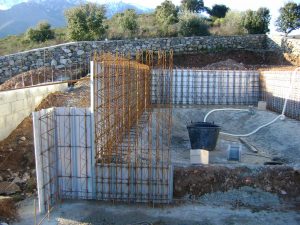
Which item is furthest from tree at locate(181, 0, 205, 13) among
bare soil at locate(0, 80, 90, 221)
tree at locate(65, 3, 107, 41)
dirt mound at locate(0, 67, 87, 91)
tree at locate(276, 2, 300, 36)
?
bare soil at locate(0, 80, 90, 221)

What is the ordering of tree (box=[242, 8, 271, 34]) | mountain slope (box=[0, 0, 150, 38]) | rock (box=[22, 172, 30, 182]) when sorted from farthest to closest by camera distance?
1. mountain slope (box=[0, 0, 150, 38])
2. tree (box=[242, 8, 271, 34])
3. rock (box=[22, 172, 30, 182])

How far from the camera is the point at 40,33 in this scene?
2030cm

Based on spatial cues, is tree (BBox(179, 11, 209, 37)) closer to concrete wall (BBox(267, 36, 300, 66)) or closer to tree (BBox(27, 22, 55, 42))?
concrete wall (BBox(267, 36, 300, 66))

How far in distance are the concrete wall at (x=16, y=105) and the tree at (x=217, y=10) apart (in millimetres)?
23026

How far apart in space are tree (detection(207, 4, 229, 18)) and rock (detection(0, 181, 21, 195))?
26672 millimetres

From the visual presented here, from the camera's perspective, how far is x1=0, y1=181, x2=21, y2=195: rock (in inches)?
271

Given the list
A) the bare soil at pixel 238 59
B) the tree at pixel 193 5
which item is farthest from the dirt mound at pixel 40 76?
Result: the tree at pixel 193 5

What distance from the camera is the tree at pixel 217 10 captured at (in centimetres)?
3072

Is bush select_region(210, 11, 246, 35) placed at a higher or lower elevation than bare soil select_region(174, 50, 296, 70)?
higher

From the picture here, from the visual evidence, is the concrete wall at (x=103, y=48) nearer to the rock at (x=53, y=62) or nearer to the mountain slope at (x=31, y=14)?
the rock at (x=53, y=62)

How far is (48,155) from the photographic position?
629 centimetres

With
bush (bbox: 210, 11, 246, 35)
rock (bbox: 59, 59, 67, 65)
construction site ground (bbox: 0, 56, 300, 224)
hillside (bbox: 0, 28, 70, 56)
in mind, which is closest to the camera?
construction site ground (bbox: 0, 56, 300, 224)

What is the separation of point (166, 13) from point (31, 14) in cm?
2240

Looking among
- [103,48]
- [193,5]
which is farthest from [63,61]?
[193,5]
